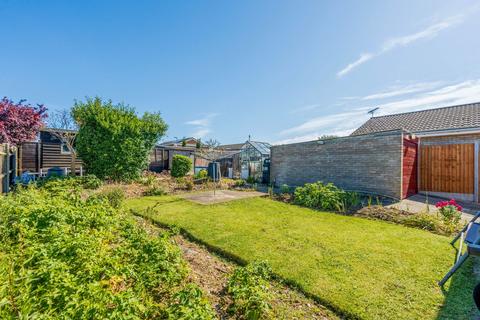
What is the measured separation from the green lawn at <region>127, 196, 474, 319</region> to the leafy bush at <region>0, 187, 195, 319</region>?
62.1 inches

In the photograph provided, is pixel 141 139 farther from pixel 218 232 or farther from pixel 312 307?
pixel 312 307

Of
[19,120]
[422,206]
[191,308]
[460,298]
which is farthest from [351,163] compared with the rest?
[19,120]

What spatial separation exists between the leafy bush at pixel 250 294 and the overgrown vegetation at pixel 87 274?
0.54 m

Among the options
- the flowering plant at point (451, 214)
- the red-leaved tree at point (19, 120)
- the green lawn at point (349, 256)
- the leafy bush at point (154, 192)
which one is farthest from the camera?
the red-leaved tree at point (19, 120)

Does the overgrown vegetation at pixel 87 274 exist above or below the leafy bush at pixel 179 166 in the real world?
below

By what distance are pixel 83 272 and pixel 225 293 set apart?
1544 millimetres

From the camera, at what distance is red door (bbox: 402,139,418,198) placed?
8394 mm

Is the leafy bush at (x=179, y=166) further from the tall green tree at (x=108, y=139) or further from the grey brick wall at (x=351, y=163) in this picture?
the grey brick wall at (x=351, y=163)

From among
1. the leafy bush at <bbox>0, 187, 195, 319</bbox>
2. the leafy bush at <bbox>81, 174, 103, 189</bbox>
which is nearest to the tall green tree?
the leafy bush at <bbox>81, 174, 103, 189</bbox>

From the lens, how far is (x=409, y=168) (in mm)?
8766

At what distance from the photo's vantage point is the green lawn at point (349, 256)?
2547 millimetres

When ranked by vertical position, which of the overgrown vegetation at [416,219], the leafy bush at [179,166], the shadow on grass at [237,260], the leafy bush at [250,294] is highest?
the leafy bush at [179,166]

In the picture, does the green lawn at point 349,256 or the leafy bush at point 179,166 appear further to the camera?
the leafy bush at point 179,166

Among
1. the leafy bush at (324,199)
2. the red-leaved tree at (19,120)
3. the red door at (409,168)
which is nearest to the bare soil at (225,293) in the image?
the leafy bush at (324,199)
